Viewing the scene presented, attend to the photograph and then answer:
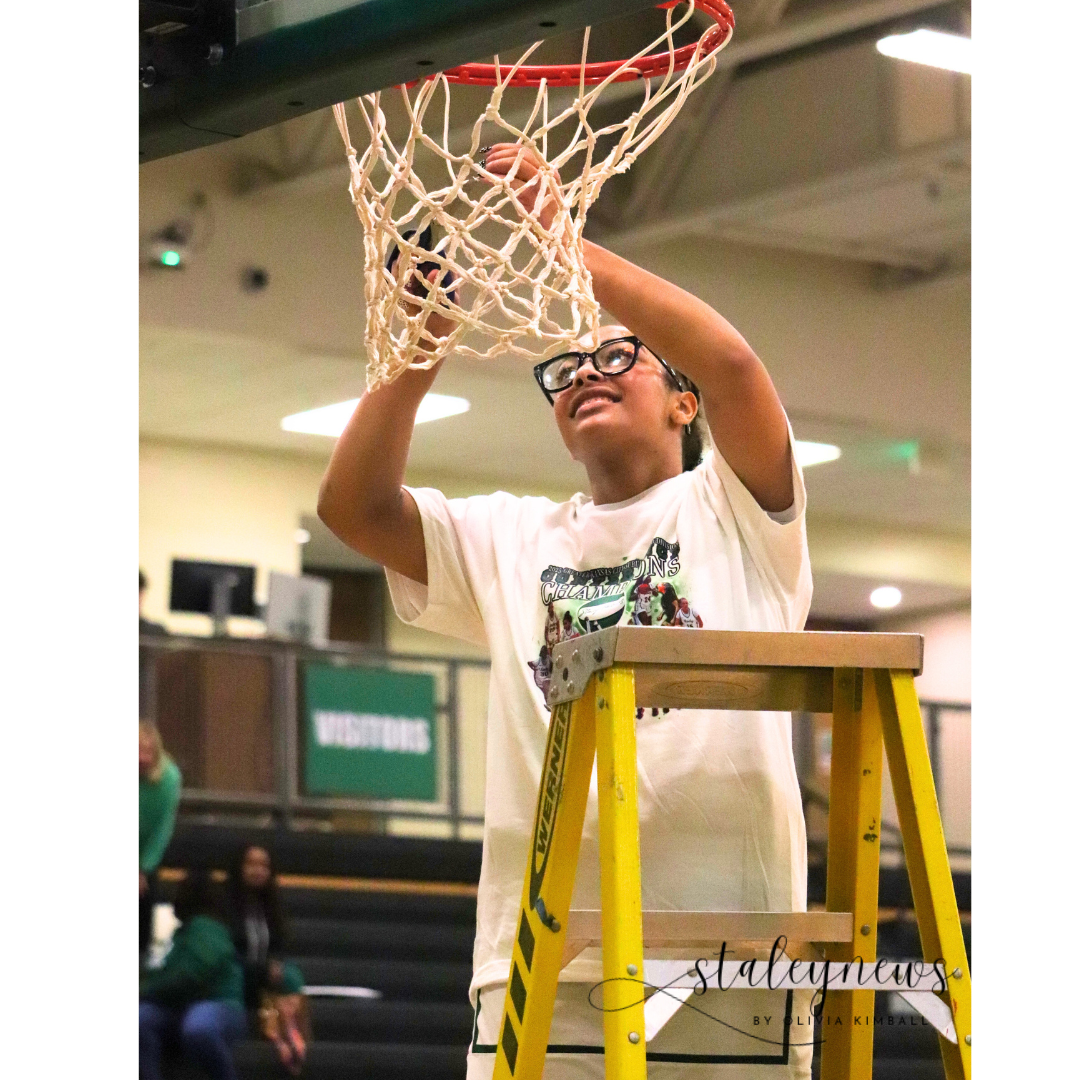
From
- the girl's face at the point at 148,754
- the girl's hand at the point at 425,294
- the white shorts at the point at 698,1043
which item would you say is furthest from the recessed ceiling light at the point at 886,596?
the white shorts at the point at 698,1043

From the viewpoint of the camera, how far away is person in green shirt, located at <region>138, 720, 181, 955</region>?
27.8 ft

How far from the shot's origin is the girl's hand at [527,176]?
9.68ft

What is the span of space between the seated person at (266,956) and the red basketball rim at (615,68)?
16.9ft

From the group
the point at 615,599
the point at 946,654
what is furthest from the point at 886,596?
the point at 615,599

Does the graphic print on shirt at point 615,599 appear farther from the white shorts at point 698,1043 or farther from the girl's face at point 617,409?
the white shorts at point 698,1043

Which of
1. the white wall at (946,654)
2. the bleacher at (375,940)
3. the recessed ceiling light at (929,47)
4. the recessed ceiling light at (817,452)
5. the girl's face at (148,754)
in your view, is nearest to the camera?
the recessed ceiling light at (929,47)

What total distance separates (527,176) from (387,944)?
6.95 metres

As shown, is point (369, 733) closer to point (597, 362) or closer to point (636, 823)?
point (597, 362)

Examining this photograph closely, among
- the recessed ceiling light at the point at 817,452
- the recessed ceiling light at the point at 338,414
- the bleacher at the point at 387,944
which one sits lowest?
the bleacher at the point at 387,944
